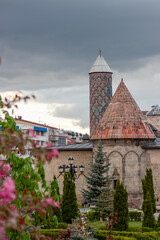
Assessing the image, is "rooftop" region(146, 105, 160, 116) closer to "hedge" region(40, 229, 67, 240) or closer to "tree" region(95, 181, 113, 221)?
"tree" region(95, 181, 113, 221)

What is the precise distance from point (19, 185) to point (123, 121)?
1875cm

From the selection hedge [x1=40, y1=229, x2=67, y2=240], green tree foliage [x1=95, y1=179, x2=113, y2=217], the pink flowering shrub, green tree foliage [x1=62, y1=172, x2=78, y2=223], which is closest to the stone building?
green tree foliage [x1=95, y1=179, x2=113, y2=217]

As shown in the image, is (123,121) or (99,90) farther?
(99,90)

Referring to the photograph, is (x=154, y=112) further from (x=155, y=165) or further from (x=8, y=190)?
(x=8, y=190)

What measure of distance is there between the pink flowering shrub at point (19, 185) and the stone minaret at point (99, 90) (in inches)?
1177

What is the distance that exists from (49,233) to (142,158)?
39.2 feet

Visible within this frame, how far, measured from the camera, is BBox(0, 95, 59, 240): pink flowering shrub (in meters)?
4.68

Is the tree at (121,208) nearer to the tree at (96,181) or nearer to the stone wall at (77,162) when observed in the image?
the tree at (96,181)

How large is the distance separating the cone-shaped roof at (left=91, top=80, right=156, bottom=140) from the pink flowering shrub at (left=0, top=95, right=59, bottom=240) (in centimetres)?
1786

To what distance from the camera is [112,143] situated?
26.9m

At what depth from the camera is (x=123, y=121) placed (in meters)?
27.3

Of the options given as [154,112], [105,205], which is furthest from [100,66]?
[105,205]

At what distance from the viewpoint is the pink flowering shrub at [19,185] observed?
184 inches

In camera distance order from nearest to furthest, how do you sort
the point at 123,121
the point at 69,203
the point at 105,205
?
the point at 69,203
the point at 105,205
the point at 123,121
